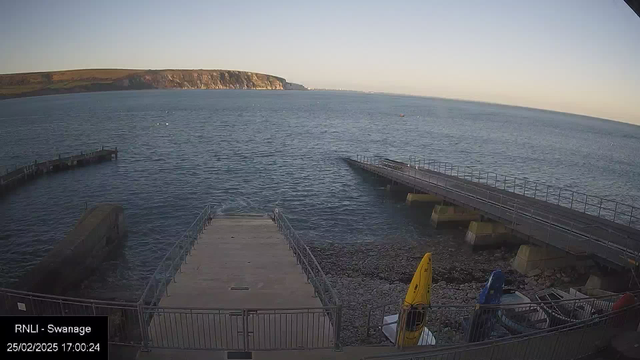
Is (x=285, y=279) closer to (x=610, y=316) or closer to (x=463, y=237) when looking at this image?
(x=610, y=316)

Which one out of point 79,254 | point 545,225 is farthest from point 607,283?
point 79,254

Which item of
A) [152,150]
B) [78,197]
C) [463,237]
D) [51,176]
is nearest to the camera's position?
[463,237]

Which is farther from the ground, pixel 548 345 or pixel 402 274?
pixel 548 345

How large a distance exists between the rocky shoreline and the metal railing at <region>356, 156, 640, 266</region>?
5.82 ft

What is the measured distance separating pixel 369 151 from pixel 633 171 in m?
41.3

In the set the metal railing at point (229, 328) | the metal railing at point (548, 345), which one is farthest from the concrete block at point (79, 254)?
the metal railing at point (548, 345)

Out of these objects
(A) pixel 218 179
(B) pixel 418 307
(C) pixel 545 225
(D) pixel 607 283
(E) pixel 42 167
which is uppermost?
(B) pixel 418 307

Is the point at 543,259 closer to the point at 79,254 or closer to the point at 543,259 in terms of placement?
the point at 543,259

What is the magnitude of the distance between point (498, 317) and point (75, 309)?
520 inches

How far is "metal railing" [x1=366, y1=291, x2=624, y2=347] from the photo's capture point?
938 centimetres

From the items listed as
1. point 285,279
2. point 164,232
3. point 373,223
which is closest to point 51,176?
point 164,232

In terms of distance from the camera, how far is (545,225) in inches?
852

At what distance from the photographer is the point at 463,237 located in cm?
2627

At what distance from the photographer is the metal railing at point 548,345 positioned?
7.19 m
